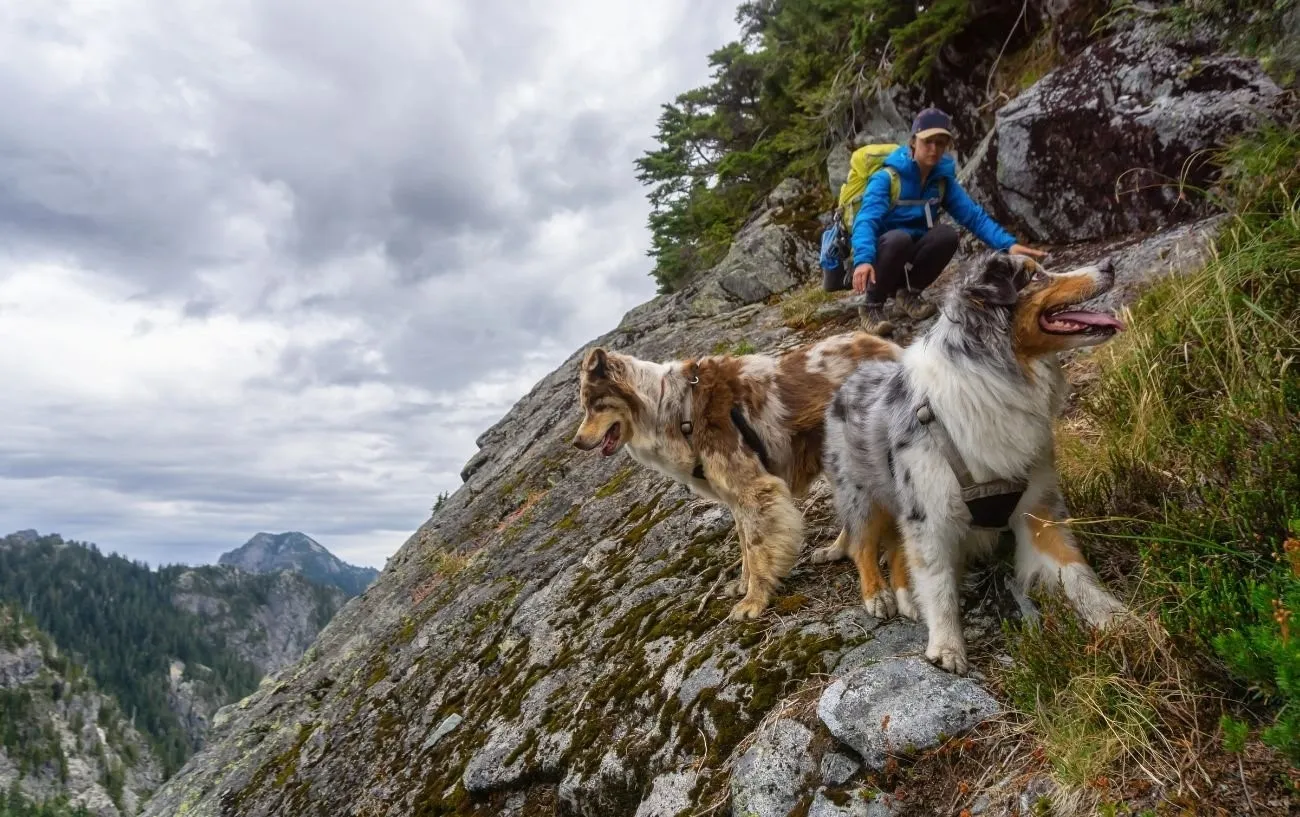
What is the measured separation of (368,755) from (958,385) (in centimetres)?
616

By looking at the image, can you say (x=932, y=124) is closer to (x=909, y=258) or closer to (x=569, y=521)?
(x=909, y=258)

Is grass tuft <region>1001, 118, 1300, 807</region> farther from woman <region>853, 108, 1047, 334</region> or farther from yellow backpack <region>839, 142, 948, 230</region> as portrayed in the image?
yellow backpack <region>839, 142, 948, 230</region>

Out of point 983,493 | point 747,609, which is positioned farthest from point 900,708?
point 747,609

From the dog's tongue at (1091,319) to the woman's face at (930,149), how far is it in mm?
4235

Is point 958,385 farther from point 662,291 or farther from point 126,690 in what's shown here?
point 126,690

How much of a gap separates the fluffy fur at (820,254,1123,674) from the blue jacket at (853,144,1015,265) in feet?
12.0

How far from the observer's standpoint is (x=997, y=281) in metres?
3.40

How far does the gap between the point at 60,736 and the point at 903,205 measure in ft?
535

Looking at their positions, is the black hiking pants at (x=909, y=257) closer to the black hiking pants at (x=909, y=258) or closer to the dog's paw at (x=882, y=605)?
the black hiking pants at (x=909, y=258)

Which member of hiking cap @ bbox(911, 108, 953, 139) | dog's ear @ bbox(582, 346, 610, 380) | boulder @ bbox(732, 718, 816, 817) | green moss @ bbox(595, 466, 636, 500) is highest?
hiking cap @ bbox(911, 108, 953, 139)

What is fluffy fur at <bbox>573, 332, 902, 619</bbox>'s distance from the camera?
4930 millimetres

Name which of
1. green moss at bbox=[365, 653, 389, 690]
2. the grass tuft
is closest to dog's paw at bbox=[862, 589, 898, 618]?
the grass tuft

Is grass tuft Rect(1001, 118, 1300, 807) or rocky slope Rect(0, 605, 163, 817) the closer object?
grass tuft Rect(1001, 118, 1300, 807)

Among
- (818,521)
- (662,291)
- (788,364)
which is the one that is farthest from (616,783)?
(662,291)
